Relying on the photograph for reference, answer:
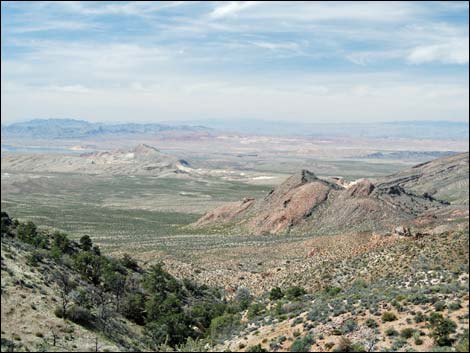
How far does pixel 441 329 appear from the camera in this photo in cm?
1841

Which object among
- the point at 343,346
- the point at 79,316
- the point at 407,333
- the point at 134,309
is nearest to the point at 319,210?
the point at 134,309

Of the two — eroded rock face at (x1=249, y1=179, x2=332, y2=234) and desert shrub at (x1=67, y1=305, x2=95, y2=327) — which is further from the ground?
desert shrub at (x1=67, y1=305, x2=95, y2=327)

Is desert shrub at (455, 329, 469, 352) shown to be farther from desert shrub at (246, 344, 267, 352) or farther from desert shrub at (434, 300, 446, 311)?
desert shrub at (246, 344, 267, 352)

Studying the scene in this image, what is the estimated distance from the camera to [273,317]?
83.2 feet

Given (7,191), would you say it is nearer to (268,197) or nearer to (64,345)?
(268,197)

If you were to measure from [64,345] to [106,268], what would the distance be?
14649mm

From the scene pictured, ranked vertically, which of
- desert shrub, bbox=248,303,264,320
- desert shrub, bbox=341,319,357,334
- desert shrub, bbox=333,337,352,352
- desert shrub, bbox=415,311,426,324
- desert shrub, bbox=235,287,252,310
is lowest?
desert shrub, bbox=235,287,252,310

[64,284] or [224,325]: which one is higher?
[64,284]

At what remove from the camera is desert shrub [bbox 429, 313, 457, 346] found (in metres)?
18.2

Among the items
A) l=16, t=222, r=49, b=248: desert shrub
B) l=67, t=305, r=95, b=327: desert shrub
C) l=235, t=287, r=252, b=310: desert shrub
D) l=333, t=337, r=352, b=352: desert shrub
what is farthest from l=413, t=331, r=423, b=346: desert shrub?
l=16, t=222, r=49, b=248: desert shrub

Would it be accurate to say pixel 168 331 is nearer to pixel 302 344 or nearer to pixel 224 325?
pixel 224 325

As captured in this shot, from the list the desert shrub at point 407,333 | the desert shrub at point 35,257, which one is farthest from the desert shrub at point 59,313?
the desert shrub at point 407,333

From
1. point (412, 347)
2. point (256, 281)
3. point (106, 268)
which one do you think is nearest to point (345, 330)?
point (412, 347)

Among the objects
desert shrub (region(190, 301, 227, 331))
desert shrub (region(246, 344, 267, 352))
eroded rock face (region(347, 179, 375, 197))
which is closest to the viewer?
desert shrub (region(246, 344, 267, 352))
